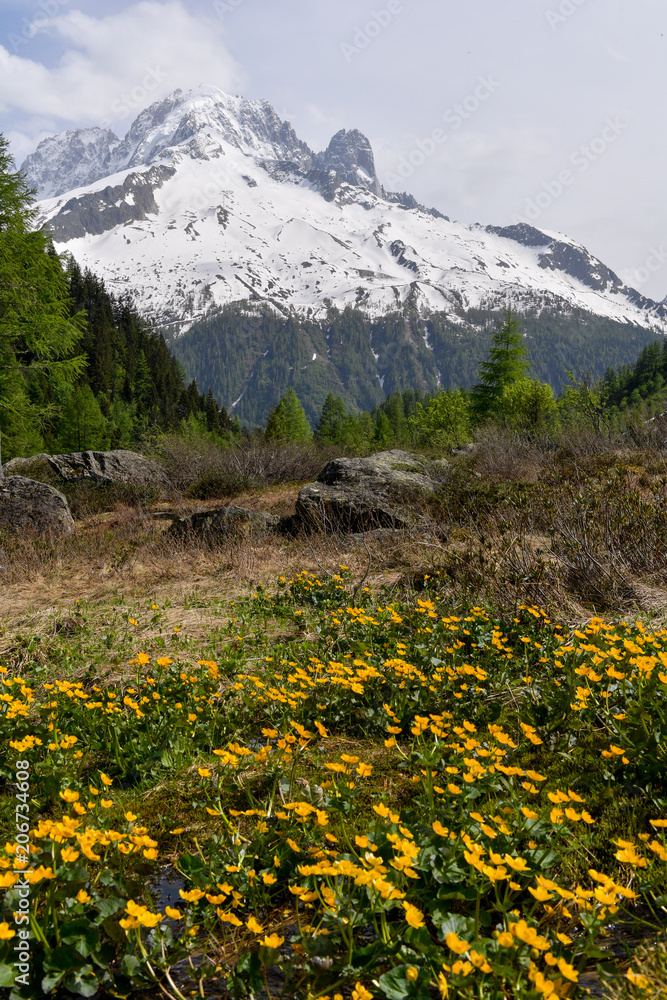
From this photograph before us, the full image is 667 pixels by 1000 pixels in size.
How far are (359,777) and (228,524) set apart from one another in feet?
22.5

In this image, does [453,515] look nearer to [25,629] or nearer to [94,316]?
[25,629]

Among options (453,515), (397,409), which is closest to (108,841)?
(453,515)

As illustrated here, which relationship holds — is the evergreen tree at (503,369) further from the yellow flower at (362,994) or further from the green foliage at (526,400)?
the yellow flower at (362,994)

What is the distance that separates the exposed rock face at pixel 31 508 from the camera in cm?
1016

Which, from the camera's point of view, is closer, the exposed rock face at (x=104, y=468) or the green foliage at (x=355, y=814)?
the green foliage at (x=355, y=814)

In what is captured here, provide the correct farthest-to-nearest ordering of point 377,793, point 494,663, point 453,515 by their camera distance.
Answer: point 453,515
point 494,663
point 377,793

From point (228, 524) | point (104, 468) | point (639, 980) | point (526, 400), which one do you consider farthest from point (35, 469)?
point (526, 400)

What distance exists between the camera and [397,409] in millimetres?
76938

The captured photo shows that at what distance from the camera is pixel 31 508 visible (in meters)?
10.5

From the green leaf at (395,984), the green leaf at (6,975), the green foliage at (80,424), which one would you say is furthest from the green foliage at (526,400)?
the green foliage at (80,424)

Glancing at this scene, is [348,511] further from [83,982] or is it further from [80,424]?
[80,424]

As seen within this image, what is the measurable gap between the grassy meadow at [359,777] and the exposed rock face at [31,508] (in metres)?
4.33

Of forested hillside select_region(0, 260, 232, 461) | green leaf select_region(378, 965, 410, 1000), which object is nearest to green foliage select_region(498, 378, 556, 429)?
forested hillside select_region(0, 260, 232, 461)

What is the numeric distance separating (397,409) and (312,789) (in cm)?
7685
